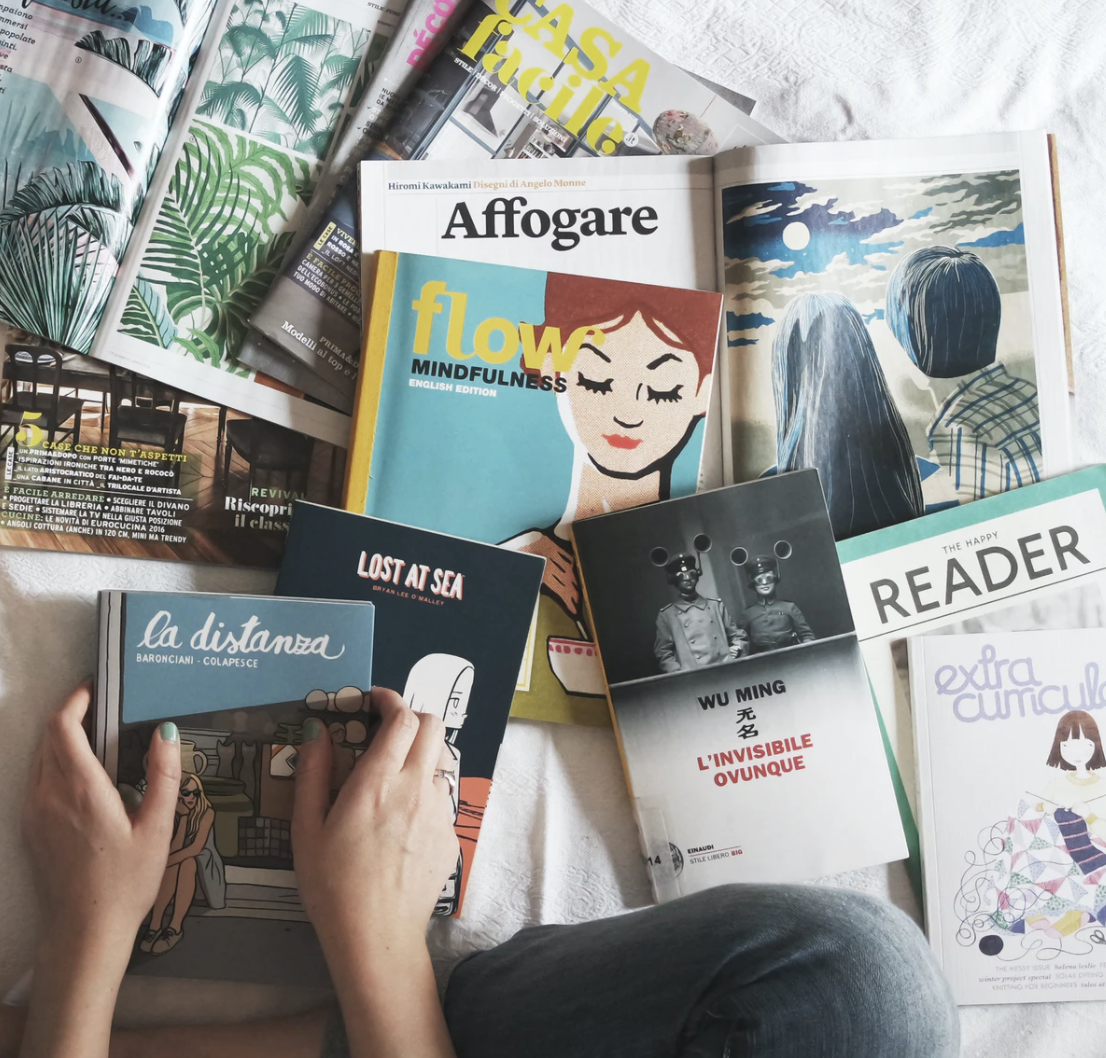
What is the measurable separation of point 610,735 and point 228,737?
0.93ft

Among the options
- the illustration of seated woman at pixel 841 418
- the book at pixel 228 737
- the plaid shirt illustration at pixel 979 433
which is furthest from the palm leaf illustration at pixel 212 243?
the plaid shirt illustration at pixel 979 433

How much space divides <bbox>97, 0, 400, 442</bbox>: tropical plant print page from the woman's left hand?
0.86 ft

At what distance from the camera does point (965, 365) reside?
704 millimetres

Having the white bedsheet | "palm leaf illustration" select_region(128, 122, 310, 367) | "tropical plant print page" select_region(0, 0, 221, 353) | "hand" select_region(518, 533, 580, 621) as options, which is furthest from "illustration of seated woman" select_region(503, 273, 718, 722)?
"tropical plant print page" select_region(0, 0, 221, 353)

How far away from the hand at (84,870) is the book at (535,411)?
0.25 meters

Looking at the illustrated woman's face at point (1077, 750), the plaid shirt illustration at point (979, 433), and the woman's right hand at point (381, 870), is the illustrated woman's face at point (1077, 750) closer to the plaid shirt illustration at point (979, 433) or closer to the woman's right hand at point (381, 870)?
the plaid shirt illustration at point (979, 433)

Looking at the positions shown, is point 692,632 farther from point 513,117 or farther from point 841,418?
point 513,117

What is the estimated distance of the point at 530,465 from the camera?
2.25 feet

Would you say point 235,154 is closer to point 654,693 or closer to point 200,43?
point 200,43

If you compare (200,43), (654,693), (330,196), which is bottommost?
(654,693)

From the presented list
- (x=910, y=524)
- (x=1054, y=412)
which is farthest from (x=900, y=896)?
(x=1054, y=412)

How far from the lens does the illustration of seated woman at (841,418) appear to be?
0.70 m

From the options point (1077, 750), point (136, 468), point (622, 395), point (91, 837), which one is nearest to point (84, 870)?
point (91, 837)

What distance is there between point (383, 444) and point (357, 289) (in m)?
0.13
